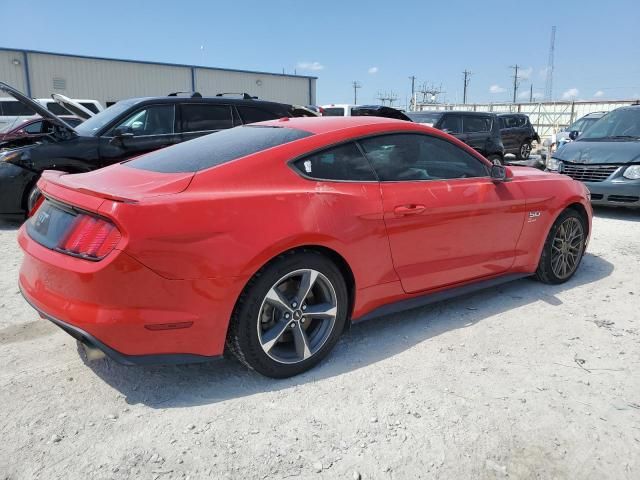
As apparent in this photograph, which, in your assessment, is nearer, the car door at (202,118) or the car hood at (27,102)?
Result: the car hood at (27,102)

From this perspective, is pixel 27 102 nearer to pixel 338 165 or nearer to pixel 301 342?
pixel 338 165

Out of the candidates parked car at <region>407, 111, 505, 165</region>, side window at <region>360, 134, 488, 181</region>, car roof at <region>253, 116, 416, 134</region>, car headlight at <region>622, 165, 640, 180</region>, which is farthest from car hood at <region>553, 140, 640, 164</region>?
car roof at <region>253, 116, 416, 134</region>

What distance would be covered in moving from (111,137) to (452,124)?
816 cm

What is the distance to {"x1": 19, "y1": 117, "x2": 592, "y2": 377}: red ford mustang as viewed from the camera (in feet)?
7.97

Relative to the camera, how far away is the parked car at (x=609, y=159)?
7547 millimetres

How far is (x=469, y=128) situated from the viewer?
12.6 metres

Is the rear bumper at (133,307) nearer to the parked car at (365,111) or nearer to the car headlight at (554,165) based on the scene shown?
the parked car at (365,111)

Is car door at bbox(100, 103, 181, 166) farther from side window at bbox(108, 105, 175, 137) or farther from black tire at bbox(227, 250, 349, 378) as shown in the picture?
black tire at bbox(227, 250, 349, 378)

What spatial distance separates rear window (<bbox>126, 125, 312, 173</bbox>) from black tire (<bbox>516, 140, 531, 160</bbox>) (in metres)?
16.4

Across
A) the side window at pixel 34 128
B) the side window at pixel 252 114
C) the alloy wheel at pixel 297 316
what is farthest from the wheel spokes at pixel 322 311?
the side window at pixel 34 128

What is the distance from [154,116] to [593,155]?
6.66 meters

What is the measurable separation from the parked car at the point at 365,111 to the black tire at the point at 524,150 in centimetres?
633

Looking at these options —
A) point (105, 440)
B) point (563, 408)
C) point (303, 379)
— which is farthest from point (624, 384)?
point (105, 440)

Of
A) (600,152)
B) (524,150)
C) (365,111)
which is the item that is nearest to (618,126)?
(600,152)
